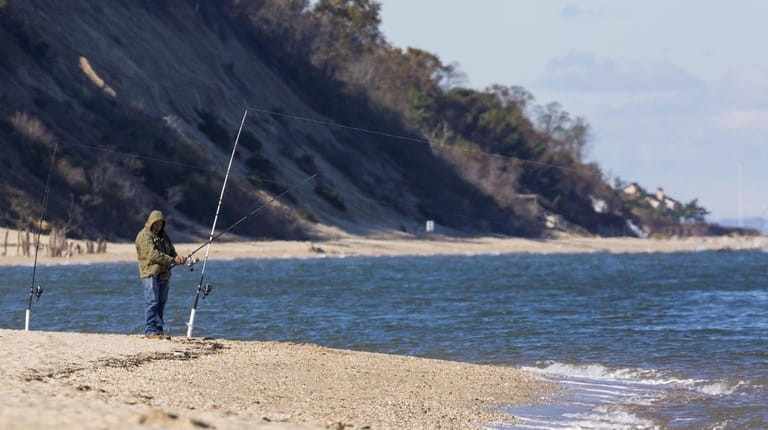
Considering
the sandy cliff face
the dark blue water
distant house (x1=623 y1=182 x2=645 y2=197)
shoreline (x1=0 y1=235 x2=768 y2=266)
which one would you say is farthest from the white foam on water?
distant house (x1=623 y1=182 x2=645 y2=197)

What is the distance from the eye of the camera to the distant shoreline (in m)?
47.5

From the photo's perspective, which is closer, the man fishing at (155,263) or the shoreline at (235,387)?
the shoreline at (235,387)

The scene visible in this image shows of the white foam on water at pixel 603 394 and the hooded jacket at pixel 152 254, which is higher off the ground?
the hooded jacket at pixel 152 254

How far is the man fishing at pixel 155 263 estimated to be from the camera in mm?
15336

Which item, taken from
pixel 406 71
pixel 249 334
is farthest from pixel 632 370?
pixel 406 71

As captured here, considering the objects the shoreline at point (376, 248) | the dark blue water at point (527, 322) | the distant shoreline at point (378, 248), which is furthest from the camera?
the distant shoreline at point (378, 248)

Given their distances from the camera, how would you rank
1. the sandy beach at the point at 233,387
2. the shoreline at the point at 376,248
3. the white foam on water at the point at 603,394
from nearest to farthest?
the sandy beach at the point at 233,387
the white foam on water at the point at 603,394
the shoreline at the point at 376,248

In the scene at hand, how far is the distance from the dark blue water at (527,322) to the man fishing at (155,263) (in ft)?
14.4

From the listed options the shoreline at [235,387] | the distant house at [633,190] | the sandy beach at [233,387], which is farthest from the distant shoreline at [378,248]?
the distant house at [633,190]

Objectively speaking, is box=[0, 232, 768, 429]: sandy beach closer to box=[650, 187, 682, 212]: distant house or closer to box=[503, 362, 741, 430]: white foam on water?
box=[503, 362, 741, 430]: white foam on water

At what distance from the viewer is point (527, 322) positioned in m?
24.6

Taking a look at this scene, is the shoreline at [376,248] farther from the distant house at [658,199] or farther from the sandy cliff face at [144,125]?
the distant house at [658,199]

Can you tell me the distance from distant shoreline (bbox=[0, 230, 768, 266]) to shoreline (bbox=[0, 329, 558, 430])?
96.7 feet

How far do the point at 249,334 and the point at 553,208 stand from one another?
77997 millimetres
